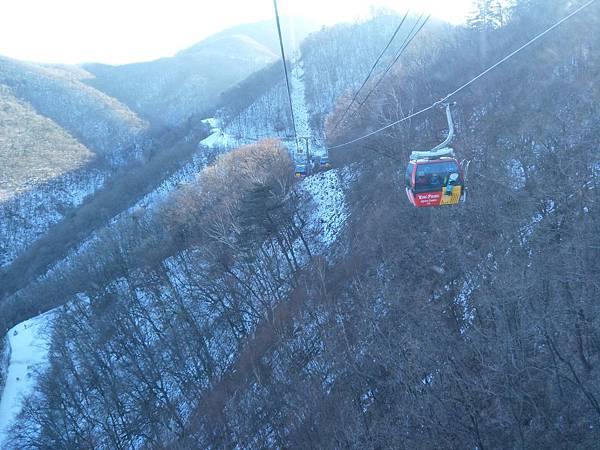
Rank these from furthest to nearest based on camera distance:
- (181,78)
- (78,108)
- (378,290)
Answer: (181,78)
(78,108)
(378,290)

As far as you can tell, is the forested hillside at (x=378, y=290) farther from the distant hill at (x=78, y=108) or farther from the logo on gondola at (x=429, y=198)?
the distant hill at (x=78, y=108)

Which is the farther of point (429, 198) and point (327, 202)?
point (327, 202)

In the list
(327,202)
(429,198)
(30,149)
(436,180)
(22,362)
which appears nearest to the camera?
(436,180)

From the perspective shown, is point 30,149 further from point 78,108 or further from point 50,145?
point 78,108

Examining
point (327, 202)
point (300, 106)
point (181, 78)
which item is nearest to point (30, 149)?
point (181, 78)

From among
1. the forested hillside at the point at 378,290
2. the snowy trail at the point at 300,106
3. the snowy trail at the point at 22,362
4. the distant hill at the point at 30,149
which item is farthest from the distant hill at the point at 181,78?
the forested hillside at the point at 378,290

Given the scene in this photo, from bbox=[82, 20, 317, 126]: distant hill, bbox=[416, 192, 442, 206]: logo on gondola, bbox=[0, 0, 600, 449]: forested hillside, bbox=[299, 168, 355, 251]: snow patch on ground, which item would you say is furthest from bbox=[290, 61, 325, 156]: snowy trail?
bbox=[82, 20, 317, 126]: distant hill
